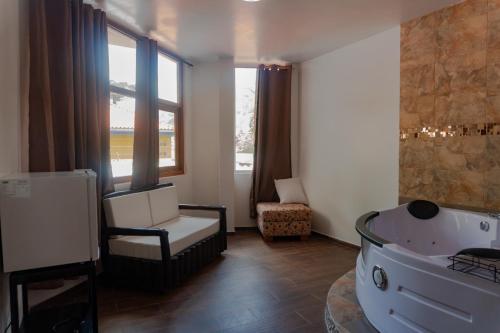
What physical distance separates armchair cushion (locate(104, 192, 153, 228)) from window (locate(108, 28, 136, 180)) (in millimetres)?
444

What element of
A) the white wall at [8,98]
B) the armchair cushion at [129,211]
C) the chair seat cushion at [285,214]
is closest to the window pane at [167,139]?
the armchair cushion at [129,211]

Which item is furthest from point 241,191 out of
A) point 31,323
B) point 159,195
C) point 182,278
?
point 31,323

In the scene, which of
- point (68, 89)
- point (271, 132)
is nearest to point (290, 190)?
point (271, 132)

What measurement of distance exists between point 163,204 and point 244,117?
2097 mm

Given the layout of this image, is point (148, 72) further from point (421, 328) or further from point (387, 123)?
point (421, 328)

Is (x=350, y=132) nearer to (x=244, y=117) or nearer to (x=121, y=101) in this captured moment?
(x=244, y=117)

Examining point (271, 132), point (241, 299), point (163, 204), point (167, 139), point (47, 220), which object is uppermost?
point (271, 132)

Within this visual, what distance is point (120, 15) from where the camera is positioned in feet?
10.9

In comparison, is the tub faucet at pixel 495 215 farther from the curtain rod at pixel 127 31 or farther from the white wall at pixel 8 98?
the curtain rod at pixel 127 31

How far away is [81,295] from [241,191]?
2.78 m

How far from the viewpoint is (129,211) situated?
329cm

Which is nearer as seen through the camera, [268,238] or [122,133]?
[122,133]

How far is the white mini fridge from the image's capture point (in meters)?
1.76

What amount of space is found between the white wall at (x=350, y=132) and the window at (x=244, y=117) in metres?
0.79
